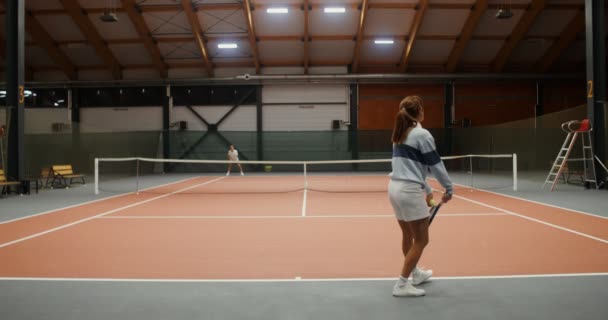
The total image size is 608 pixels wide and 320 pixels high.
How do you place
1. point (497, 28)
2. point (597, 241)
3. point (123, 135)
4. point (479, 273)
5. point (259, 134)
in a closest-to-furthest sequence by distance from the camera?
1. point (479, 273)
2. point (597, 241)
3. point (123, 135)
4. point (497, 28)
5. point (259, 134)

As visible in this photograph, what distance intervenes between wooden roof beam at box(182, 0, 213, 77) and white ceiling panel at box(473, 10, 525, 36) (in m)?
13.6

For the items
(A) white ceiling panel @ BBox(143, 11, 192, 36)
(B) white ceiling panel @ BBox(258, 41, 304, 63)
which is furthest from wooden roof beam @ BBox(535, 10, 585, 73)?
(A) white ceiling panel @ BBox(143, 11, 192, 36)

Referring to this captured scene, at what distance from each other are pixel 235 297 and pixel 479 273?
2.35 m

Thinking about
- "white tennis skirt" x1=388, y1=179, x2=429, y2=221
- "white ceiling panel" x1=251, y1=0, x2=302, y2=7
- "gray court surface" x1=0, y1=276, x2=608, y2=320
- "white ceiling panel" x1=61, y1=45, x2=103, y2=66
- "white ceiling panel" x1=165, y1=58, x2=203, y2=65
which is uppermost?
"white ceiling panel" x1=251, y1=0, x2=302, y2=7

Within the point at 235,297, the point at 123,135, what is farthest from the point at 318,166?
the point at 235,297

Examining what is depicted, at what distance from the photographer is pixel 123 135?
21.2 metres

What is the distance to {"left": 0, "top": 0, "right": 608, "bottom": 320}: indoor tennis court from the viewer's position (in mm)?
3965

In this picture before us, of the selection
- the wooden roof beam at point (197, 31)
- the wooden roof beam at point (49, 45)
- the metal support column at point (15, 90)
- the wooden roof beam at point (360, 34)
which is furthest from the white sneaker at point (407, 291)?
the wooden roof beam at point (49, 45)

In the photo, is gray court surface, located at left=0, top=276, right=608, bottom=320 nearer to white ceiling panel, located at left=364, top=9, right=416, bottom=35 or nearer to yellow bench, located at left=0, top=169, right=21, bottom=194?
yellow bench, located at left=0, top=169, right=21, bottom=194

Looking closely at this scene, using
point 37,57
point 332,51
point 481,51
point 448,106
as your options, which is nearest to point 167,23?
point 37,57

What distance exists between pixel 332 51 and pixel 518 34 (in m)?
9.23

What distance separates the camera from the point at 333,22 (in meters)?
22.9

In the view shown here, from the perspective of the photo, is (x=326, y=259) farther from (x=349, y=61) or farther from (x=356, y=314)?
(x=349, y=61)

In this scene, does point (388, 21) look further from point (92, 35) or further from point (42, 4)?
point (42, 4)
